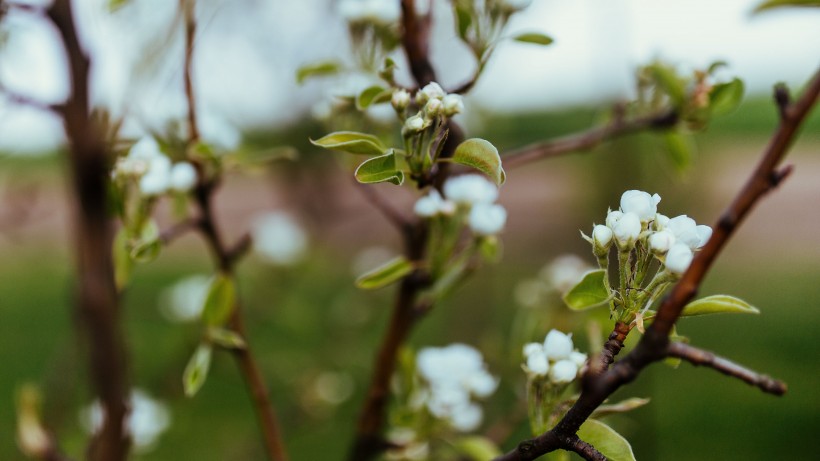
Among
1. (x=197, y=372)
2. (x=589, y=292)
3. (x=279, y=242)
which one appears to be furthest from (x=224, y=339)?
(x=279, y=242)

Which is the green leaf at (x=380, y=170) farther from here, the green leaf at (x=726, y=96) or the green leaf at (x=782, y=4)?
the green leaf at (x=726, y=96)

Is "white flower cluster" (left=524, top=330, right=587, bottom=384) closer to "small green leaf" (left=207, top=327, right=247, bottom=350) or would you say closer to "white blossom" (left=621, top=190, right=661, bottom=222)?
"white blossom" (left=621, top=190, right=661, bottom=222)

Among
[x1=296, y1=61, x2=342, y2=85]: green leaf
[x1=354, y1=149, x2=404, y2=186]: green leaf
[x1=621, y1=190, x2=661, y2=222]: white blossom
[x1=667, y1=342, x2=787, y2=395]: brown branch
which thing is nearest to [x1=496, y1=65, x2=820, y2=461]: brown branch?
[x1=667, y1=342, x2=787, y2=395]: brown branch

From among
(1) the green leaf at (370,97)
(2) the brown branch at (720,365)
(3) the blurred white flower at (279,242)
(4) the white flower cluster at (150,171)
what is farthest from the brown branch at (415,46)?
(3) the blurred white flower at (279,242)

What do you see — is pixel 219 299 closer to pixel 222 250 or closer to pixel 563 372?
pixel 222 250

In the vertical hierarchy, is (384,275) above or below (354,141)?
below

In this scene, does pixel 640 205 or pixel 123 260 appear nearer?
pixel 640 205
